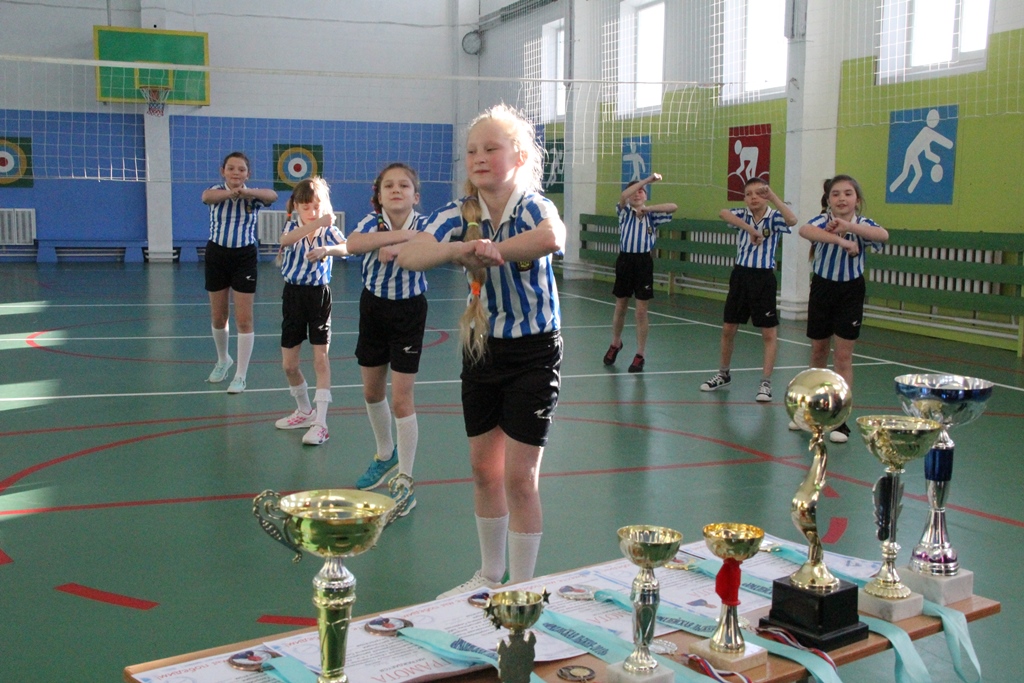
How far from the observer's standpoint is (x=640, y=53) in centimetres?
1370

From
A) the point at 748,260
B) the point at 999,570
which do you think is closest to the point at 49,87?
the point at 748,260

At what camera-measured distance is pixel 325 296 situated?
547 centimetres

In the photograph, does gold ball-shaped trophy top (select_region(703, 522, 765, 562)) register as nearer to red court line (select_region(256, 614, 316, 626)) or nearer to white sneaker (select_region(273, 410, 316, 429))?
red court line (select_region(256, 614, 316, 626))

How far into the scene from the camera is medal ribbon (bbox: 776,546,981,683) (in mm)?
2012

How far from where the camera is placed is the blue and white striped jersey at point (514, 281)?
273 centimetres

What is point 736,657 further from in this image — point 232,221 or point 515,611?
point 232,221

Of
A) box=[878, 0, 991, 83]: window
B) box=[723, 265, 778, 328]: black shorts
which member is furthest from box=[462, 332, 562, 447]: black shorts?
box=[878, 0, 991, 83]: window

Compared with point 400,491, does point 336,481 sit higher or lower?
lower

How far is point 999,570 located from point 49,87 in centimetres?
1603

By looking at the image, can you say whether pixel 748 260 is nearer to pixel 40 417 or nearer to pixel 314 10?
pixel 40 417

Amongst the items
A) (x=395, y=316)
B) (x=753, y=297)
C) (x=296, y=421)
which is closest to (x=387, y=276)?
(x=395, y=316)

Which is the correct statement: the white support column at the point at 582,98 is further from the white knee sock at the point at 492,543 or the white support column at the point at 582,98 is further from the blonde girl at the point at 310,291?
the white knee sock at the point at 492,543

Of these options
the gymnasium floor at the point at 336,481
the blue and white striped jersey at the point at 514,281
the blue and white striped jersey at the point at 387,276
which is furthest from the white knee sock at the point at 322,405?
the blue and white striped jersey at the point at 514,281

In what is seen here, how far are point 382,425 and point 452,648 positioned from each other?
257 centimetres
